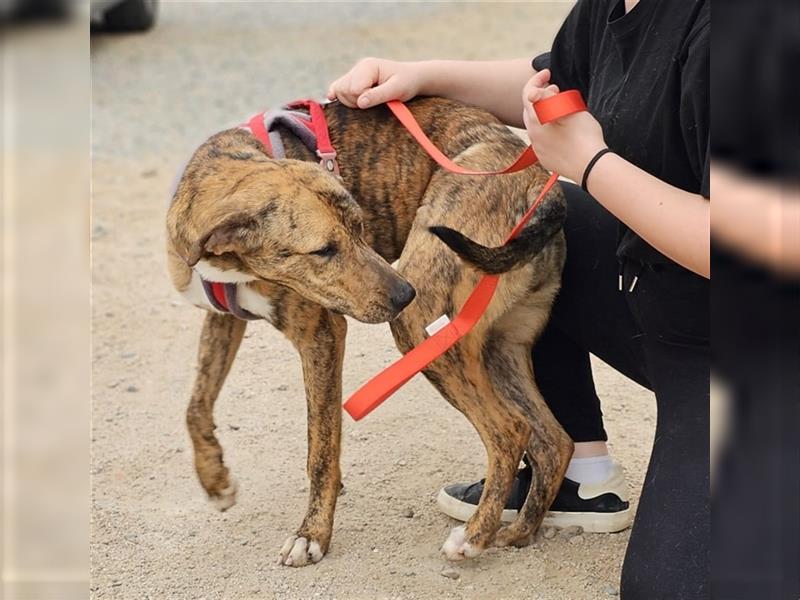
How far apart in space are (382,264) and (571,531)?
3.14 ft

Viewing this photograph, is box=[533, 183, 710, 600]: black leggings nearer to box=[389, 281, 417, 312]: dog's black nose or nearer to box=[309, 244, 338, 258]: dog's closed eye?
box=[389, 281, 417, 312]: dog's black nose

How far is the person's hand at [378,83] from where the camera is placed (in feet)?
10.1

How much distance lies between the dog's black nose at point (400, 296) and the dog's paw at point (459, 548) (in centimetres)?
63

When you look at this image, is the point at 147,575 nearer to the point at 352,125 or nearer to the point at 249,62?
the point at 352,125

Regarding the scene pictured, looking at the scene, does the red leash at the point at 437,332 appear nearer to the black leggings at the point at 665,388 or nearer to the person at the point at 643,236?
the person at the point at 643,236

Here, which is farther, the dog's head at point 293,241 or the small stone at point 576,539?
the small stone at point 576,539

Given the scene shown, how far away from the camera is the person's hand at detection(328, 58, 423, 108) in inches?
122

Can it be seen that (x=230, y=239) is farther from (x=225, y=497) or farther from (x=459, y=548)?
(x=459, y=548)

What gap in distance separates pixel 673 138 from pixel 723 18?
3.43 ft

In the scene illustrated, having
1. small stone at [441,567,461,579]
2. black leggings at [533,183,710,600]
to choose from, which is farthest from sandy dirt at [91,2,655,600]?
black leggings at [533,183,710,600]

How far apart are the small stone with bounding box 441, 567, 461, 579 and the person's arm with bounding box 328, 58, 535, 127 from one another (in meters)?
1.29

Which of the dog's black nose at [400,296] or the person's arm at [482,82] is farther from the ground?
the person's arm at [482,82]

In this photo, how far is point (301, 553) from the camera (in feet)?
9.73

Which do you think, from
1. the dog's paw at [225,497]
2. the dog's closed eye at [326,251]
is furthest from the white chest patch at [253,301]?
the dog's paw at [225,497]
